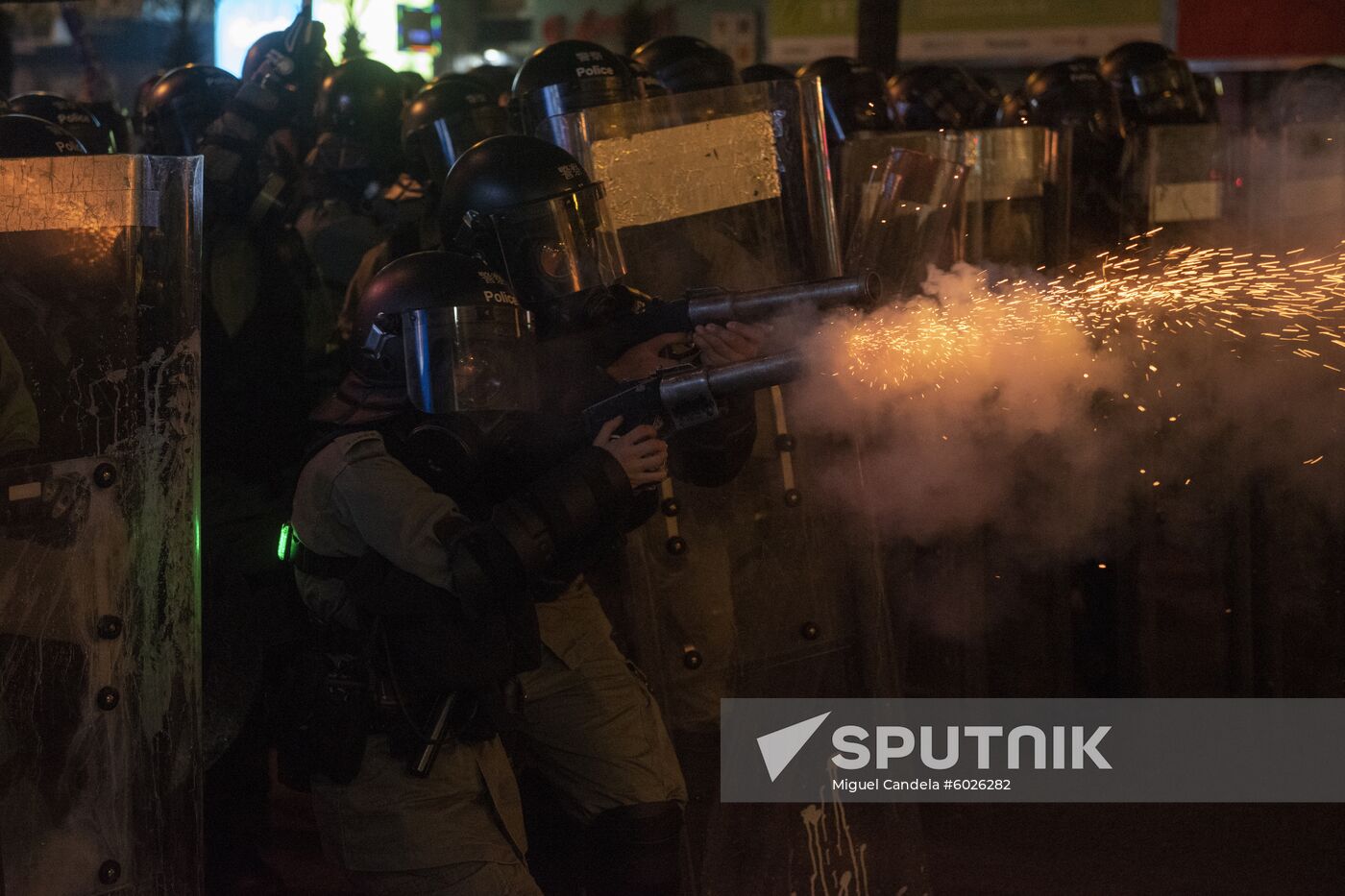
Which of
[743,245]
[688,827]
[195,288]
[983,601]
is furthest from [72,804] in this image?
[983,601]

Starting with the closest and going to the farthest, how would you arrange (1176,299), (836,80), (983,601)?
(1176,299) → (983,601) → (836,80)

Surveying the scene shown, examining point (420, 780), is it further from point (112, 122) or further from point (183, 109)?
point (112, 122)

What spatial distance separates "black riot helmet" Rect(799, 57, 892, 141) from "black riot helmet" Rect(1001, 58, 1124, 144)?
482 millimetres

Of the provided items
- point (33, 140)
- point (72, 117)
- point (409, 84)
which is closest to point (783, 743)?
point (33, 140)

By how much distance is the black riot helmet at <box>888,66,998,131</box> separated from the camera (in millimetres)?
5508

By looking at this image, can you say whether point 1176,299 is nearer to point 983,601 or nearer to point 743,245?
point 983,601

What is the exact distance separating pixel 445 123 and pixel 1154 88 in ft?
9.46

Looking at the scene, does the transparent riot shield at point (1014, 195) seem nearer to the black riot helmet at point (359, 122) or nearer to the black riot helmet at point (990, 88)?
the black riot helmet at point (990, 88)

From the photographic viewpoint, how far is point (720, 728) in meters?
3.34

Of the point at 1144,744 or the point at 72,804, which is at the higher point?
the point at 72,804

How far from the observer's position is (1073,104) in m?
5.25

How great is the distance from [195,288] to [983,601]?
283 cm

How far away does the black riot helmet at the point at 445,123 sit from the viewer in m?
4.95

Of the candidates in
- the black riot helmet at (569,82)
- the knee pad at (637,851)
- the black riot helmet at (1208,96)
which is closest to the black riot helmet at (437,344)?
the knee pad at (637,851)
